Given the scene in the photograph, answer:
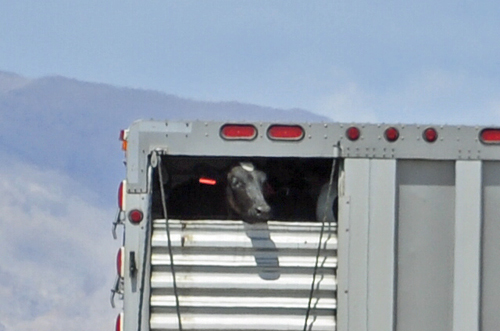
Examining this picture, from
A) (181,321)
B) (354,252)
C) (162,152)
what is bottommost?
(181,321)

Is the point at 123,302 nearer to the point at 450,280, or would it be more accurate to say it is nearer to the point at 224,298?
the point at 224,298

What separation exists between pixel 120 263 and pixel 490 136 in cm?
197

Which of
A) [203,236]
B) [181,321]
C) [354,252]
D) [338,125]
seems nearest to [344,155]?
[338,125]

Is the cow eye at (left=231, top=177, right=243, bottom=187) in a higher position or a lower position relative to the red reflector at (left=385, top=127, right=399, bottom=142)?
lower

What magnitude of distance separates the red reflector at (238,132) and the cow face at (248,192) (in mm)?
196

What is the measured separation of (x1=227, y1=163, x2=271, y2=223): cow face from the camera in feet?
17.5

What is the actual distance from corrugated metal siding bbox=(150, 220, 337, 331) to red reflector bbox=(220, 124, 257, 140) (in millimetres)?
424

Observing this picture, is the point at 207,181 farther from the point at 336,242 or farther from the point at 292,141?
the point at 336,242

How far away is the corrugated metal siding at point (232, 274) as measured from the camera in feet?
17.3

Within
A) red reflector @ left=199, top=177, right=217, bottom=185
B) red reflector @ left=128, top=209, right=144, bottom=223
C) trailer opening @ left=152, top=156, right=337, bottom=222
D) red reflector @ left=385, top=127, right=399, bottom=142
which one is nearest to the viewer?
red reflector @ left=128, top=209, right=144, bottom=223

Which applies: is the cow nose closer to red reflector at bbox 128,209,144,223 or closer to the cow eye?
the cow eye

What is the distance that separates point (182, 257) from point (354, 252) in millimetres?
855

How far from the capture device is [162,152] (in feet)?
17.4

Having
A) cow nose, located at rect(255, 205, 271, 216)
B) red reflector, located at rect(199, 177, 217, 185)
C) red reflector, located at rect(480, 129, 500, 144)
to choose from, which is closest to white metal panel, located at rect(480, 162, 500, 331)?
red reflector, located at rect(480, 129, 500, 144)
